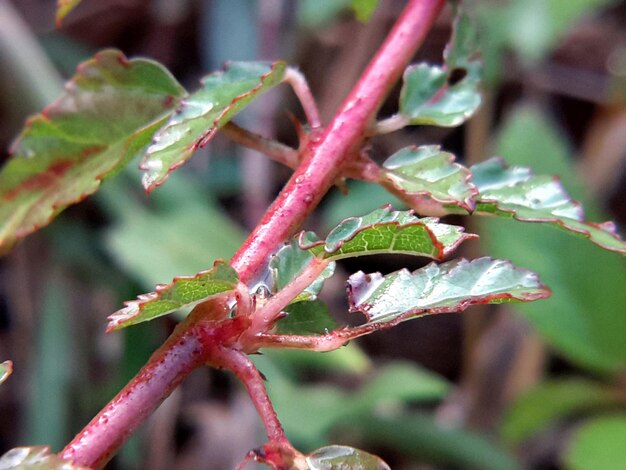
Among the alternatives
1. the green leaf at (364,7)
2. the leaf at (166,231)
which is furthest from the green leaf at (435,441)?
the green leaf at (364,7)

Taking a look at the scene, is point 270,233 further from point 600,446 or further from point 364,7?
point 600,446

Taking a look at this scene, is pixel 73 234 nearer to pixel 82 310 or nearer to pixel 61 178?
pixel 82 310

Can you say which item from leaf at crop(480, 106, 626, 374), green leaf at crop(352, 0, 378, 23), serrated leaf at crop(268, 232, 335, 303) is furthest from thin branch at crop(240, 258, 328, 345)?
leaf at crop(480, 106, 626, 374)

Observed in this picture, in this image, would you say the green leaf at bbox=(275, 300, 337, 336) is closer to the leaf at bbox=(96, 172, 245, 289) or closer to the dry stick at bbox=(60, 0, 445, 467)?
the dry stick at bbox=(60, 0, 445, 467)

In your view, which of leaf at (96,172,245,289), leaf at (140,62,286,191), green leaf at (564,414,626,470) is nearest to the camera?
leaf at (140,62,286,191)

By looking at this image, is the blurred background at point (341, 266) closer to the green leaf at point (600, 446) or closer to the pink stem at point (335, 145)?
the green leaf at point (600, 446)

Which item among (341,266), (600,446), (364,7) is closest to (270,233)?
(364,7)
